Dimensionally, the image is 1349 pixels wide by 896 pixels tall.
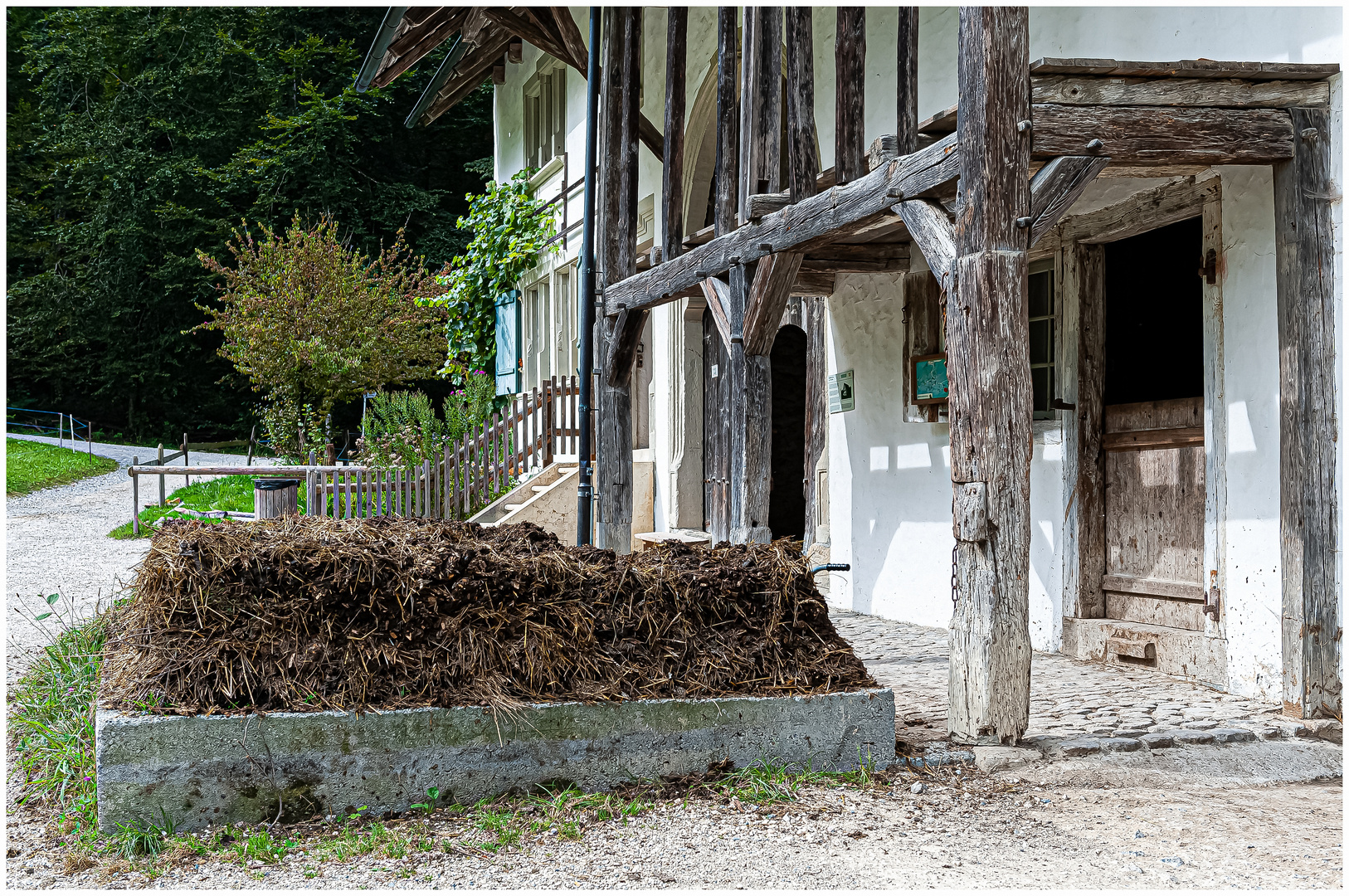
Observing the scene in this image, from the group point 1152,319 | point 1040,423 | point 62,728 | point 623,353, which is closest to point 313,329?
point 623,353

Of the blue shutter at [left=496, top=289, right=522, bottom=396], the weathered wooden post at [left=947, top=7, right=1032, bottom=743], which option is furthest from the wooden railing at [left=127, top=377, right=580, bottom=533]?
the weathered wooden post at [left=947, top=7, right=1032, bottom=743]

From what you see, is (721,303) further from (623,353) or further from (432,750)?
(432,750)

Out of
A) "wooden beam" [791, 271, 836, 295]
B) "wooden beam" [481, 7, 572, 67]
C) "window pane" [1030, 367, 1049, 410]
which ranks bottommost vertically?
"window pane" [1030, 367, 1049, 410]

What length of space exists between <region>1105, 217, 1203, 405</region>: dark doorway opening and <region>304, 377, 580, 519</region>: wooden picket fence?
22.0 feet

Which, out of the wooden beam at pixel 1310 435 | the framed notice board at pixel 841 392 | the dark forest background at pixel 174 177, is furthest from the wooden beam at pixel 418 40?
the dark forest background at pixel 174 177

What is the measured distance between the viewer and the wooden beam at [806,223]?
16.0 feet

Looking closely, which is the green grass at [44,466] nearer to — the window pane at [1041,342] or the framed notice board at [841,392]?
the framed notice board at [841,392]

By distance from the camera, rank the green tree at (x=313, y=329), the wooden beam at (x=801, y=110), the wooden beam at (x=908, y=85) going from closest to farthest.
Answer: the wooden beam at (x=908, y=85)
the wooden beam at (x=801, y=110)
the green tree at (x=313, y=329)

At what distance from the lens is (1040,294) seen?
7277 millimetres

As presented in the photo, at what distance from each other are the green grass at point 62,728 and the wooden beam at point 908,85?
4327 millimetres

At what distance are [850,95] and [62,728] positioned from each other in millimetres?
4816

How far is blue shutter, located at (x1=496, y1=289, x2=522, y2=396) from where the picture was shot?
53.7 feet

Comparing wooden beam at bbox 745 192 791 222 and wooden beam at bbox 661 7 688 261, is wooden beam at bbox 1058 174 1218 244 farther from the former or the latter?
wooden beam at bbox 661 7 688 261

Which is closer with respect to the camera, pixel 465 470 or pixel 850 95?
pixel 850 95
